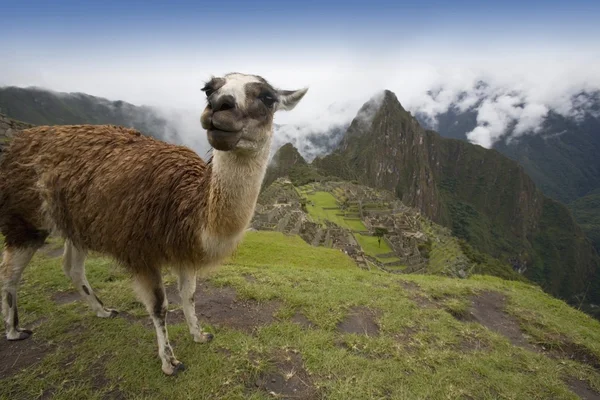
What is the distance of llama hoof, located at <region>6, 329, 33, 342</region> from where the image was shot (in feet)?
10.7

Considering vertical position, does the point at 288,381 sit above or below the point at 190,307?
below

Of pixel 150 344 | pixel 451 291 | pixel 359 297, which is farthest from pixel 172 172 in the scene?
pixel 451 291

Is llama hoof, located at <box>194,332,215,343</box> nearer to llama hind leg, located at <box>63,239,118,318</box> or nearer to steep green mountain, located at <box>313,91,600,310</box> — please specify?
llama hind leg, located at <box>63,239,118,318</box>

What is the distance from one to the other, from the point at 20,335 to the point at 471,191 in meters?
212

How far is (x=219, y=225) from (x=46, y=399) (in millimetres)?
2089

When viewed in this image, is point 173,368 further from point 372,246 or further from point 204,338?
point 372,246

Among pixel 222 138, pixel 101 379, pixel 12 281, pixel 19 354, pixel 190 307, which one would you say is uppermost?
pixel 222 138

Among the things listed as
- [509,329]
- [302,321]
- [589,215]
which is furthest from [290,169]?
[589,215]

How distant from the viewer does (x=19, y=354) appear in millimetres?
3057

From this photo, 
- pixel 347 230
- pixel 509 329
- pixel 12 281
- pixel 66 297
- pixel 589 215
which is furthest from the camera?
pixel 589 215

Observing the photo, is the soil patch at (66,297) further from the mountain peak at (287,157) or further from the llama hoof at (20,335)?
the mountain peak at (287,157)

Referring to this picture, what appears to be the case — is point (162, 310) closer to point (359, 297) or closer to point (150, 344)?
point (150, 344)

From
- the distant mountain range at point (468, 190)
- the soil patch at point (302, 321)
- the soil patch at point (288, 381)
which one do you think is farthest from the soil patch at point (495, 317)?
the distant mountain range at point (468, 190)

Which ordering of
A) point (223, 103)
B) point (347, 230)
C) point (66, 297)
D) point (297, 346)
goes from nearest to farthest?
point (223, 103)
point (297, 346)
point (66, 297)
point (347, 230)
